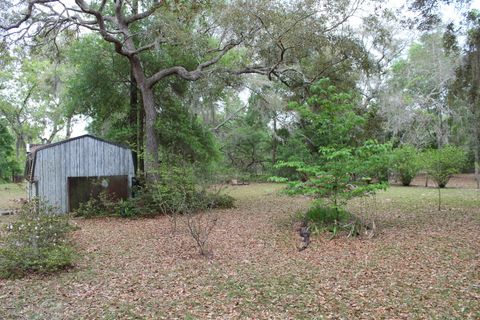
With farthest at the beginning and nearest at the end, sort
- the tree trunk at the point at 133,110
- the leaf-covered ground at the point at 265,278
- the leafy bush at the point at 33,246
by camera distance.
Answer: the tree trunk at the point at 133,110 → the leafy bush at the point at 33,246 → the leaf-covered ground at the point at 265,278

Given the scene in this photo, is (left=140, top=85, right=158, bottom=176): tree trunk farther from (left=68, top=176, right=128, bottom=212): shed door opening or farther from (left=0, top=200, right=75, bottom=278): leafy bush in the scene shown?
(left=0, top=200, right=75, bottom=278): leafy bush

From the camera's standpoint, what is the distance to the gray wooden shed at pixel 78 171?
11.1 m

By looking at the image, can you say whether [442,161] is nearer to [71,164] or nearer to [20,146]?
[71,164]

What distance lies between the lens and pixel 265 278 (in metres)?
5.41

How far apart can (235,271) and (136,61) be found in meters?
9.34

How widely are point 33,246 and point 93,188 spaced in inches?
246

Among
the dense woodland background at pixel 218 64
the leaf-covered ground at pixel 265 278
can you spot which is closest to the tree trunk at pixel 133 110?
the dense woodland background at pixel 218 64

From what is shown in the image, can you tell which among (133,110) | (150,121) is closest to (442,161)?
(150,121)

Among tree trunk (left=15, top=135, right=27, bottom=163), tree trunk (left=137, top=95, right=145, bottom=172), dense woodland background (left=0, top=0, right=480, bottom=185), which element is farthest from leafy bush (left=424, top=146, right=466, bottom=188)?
tree trunk (left=15, top=135, right=27, bottom=163)

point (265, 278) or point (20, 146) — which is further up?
point (20, 146)

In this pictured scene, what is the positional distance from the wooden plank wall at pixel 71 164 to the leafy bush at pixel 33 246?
477 centimetres

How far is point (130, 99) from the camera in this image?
47.9 ft

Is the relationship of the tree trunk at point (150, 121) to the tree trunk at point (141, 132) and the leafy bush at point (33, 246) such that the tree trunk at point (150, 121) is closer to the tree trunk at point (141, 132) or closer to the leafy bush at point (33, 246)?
the tree trunk at point (141, 132)

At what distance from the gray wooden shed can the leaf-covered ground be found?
3.24 m
